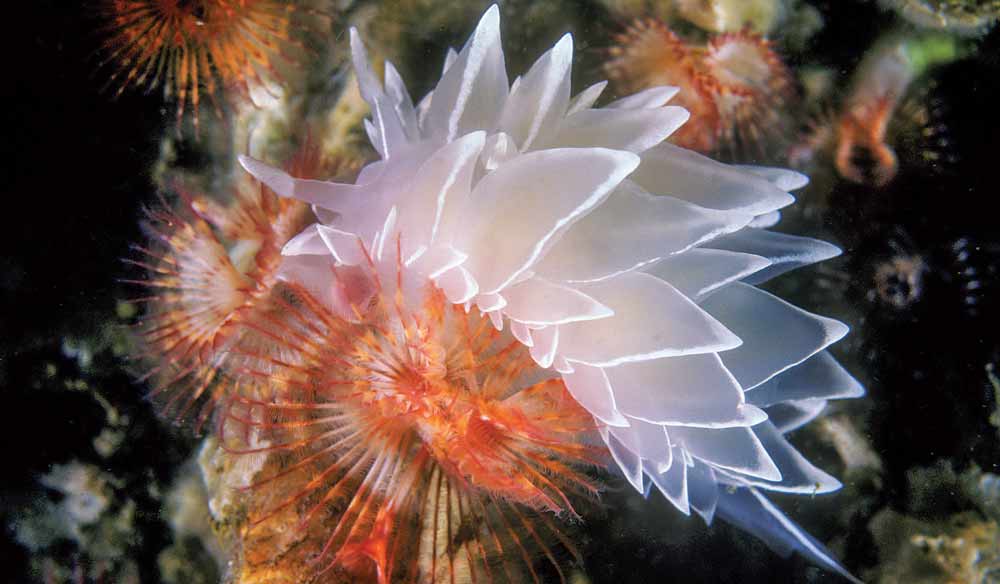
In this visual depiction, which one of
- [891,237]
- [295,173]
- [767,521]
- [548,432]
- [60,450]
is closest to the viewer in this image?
[548,432]

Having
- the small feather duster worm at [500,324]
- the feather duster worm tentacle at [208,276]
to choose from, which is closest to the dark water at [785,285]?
the feather duster worm tentacle at [208,276]

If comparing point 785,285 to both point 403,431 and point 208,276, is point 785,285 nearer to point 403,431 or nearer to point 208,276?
point 403,431

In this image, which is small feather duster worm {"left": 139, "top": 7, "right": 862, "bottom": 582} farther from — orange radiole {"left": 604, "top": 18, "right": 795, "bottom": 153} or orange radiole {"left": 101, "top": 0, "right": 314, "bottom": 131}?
orange radiole {"left": 101, "top": 0, "right": 314, "bottom": 131}

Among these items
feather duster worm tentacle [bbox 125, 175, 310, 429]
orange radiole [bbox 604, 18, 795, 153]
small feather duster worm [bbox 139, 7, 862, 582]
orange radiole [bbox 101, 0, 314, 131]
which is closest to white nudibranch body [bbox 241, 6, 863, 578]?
small feather duster worm [bbox 139, 7, 862, 582]

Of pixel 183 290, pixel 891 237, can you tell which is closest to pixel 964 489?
pixel 891 237

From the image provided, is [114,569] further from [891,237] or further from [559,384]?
Result: [891,237]
